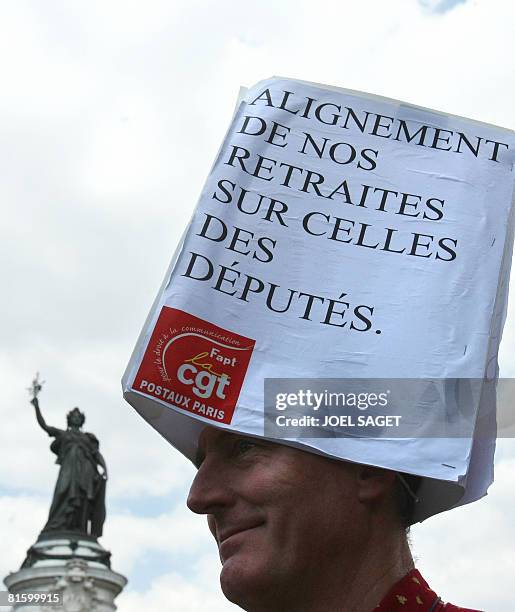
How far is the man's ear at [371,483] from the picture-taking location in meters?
3.32

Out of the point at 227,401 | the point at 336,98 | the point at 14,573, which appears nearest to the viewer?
the point at 227,401

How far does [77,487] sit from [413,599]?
24858 mm

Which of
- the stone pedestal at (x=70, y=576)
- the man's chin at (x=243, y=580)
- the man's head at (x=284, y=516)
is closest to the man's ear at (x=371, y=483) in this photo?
the man's head at (x=284, y=516)

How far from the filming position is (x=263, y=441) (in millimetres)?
3273

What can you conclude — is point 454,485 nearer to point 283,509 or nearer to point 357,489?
point 357,489

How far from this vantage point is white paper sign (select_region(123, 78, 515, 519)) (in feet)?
10.6

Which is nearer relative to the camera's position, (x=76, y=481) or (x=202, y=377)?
(x=202, y=377)

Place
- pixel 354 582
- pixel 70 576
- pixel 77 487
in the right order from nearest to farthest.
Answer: pixel 354 582 < pixel 70 576 < pixel 77 487

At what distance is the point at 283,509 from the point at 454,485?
474mm

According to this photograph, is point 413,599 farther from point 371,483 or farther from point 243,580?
point 243,580

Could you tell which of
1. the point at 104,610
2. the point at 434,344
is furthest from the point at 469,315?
the point at 104,610

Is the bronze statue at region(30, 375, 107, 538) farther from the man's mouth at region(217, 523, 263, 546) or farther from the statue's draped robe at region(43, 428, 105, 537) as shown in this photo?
the man's mouth at region(217, 523, 263, 546)

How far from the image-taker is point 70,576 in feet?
79.1

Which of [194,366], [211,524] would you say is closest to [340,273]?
[194,366]
